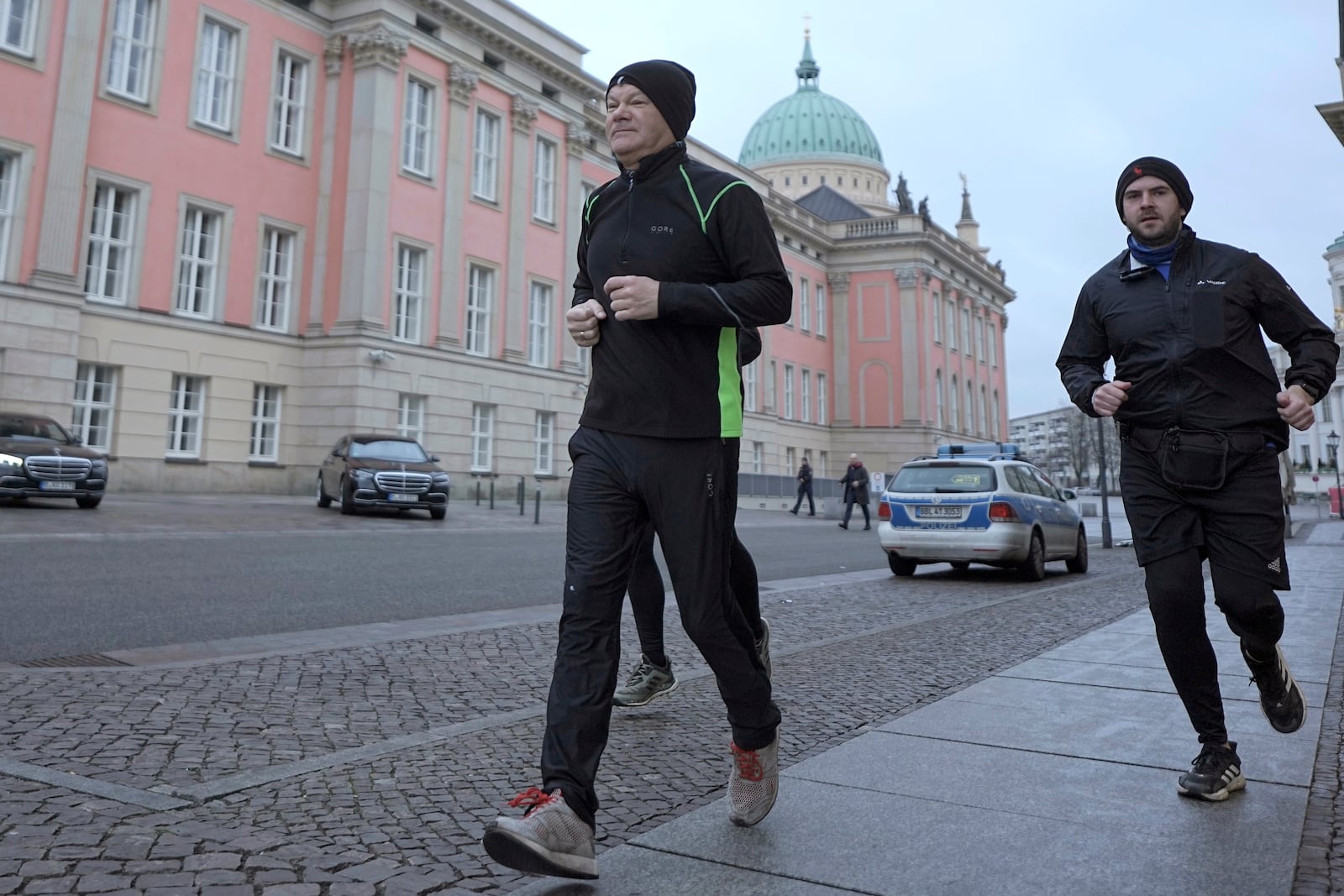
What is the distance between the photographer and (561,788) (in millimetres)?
2596

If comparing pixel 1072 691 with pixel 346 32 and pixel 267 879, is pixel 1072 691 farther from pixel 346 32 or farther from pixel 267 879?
pixel 346 32

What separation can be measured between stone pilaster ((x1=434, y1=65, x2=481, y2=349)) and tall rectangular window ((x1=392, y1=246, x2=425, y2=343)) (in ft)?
2.13

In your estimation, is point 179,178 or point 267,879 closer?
point 267,879

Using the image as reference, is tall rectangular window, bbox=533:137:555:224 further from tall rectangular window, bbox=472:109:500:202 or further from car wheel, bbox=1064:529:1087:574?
car wheel, bbox=1064:529:1087:574

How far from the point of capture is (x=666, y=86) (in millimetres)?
3018

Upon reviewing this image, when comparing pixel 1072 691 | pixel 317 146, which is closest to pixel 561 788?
pixel 1072 691

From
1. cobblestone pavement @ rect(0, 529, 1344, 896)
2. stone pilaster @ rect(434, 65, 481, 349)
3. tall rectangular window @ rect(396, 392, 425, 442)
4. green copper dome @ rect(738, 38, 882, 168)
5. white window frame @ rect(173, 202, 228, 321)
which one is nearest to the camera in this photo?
cobblestone pavement @ rect(0, 529, 1344, 896)

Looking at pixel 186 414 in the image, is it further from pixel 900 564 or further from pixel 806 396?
pixel 806 396

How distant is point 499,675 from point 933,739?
2.35 m

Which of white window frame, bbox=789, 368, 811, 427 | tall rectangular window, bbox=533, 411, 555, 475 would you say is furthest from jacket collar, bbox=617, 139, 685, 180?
white window frame, bbox=789, 368, 811, 427

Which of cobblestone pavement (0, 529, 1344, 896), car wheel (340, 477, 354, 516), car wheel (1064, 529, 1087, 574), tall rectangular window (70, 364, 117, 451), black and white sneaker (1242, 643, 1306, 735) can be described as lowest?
cobblestone pavement (0, 529, 1344, 896)

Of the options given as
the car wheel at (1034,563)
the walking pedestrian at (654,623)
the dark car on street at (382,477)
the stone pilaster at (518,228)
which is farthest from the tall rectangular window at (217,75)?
the walking pedestrian at (654,623)

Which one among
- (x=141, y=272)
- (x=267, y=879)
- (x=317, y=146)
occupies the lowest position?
(x=267, y=879)

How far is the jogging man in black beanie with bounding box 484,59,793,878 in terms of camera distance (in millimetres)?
2795
